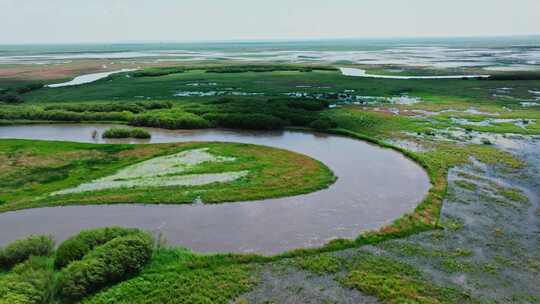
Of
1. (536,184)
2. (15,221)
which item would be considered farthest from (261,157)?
(536,184)

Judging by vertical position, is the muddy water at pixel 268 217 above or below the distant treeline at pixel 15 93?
below

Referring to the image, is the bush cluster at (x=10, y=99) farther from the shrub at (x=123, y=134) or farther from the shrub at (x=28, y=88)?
the shrub at (x=123, y=134)

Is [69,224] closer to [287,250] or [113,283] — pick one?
[113,283]

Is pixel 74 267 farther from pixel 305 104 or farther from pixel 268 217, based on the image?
pixel 305 104

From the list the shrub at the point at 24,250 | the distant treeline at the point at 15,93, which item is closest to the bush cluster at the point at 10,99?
the distant treeline at the point at 15,93

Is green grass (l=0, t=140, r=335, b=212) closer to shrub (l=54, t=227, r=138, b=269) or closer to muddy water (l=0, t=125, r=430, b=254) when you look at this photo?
muddy water (l=0, t=125, r=430, b=254)

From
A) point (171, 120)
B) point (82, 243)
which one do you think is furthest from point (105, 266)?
point (171, 120)
